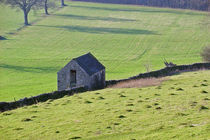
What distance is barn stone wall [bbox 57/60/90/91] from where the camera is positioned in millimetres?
39188

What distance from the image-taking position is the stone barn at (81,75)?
129 feet

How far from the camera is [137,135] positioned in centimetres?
1875

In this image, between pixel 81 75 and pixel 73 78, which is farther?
pixel 73 78

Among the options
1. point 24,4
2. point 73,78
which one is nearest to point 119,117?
point 73,78

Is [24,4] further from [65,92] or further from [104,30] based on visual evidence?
[65,92]

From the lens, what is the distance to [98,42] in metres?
84.9

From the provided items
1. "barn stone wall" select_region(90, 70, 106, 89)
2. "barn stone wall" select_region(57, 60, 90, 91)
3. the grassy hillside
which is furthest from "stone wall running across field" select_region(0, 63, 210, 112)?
the grassy hillside

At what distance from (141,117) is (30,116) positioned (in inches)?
298

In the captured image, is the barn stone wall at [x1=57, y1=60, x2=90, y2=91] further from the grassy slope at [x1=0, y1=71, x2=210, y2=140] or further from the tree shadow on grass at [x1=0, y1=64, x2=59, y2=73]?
the tree shadow on grass at [x1=0, y1=64, x2=59, y2=73]

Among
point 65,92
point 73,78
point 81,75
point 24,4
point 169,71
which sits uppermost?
point 24,4

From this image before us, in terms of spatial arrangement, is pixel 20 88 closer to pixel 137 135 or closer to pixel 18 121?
pixel 18 121

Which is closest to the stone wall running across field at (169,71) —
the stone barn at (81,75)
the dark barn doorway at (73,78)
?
the stone barn at (81,75)

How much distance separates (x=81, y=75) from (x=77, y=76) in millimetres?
512

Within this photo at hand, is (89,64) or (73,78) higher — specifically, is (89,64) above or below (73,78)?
above
